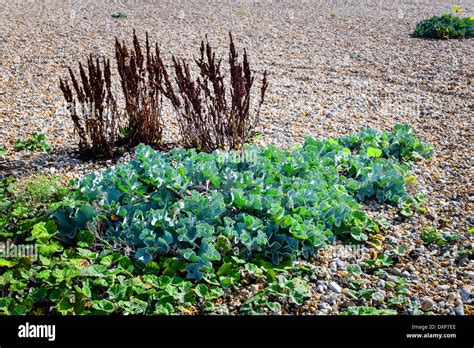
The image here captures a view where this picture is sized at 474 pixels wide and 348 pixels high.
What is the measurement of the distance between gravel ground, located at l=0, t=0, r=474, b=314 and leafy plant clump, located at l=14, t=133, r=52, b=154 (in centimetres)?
10

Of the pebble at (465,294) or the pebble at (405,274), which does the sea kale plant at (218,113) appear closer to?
the pebble at (405,274)

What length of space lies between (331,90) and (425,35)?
3964 mm

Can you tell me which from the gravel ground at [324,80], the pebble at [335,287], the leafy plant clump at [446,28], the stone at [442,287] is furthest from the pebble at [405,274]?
the leafy plant clump at [446,28]

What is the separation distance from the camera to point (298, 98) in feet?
20.8

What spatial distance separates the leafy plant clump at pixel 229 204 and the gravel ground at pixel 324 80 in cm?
22

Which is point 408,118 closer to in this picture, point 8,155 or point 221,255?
point 221,255

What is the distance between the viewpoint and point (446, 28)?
939 centimetres

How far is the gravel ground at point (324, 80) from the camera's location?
10.8ft

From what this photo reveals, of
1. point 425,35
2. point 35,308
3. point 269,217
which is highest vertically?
point 425,35

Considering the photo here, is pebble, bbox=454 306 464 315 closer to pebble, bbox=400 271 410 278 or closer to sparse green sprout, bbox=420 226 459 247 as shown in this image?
pebble, bbox=400 271 410 278

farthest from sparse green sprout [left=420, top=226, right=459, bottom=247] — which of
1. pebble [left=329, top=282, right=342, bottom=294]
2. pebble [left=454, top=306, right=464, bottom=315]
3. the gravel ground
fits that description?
pebble [left=329, top=282, right=342, bottom=294]

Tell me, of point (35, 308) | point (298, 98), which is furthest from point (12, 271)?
point (298, 98)

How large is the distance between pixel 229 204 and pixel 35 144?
7.41ft

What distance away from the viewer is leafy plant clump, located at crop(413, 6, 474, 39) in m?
9.38
